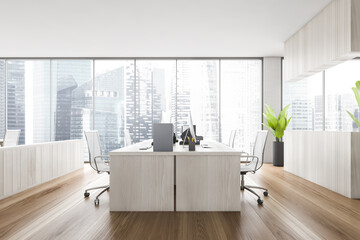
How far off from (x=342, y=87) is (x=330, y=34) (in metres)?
3.81

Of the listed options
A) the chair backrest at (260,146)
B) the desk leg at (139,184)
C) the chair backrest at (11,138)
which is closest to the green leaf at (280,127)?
the chair backrest at (260,146)

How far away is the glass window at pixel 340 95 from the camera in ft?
25.6

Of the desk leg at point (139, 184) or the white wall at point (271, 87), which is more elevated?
the white wall at point (271, 87)

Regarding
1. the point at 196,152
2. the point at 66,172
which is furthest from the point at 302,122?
the point at 66,172

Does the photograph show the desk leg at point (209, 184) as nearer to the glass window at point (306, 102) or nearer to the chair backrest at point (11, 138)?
the chair backrest at point (11, 138)

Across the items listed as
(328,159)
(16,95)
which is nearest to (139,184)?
(328,159)

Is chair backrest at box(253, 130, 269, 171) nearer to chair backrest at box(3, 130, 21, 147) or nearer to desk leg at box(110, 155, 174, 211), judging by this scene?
desk leg at box(110, 155, 174, 211)

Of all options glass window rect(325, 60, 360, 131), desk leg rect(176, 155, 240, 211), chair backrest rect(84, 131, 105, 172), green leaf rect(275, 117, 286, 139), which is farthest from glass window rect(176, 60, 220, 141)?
desk leg rect(176, 155, 240, 211)

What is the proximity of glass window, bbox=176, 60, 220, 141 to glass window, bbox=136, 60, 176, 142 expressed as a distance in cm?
24

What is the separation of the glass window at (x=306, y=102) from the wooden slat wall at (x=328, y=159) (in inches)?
73.9

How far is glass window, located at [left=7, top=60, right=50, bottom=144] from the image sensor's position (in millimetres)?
8117

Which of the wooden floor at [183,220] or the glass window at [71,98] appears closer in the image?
the wooden floor at [183,220]

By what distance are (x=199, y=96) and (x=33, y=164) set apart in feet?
15.6

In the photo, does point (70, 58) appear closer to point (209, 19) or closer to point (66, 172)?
point (66, 172)
